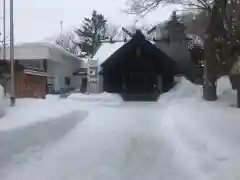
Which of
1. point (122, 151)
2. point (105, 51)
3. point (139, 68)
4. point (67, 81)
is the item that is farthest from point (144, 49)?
point (122, 151)

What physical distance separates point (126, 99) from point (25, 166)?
31682mm

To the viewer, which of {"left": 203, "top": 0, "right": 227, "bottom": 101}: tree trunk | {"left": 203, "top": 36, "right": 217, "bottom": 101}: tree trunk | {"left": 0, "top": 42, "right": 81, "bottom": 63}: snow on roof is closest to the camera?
{"left": 203, "top": 0, "right": 227, "bottom": 101}: tree trunk

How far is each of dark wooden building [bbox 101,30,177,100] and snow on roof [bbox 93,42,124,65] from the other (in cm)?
278

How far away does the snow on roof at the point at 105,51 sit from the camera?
4866 centimetres

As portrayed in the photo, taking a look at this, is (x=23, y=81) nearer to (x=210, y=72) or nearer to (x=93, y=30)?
(x=210, y=72)

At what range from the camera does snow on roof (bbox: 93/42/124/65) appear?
48662 mm

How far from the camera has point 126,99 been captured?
40.0 metres

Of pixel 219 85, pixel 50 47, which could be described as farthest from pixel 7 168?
pixel 50 47

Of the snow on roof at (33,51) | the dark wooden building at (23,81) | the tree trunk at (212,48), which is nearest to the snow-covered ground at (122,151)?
the tree trunk at (212,48)

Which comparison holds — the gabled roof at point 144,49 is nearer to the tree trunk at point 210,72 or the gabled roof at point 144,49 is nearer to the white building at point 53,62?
the white building at point 53,62

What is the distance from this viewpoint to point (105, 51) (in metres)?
51.3

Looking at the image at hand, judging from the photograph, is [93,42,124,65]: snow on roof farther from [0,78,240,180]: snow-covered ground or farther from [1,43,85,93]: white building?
[0,78,240,180]: snow-covered ground

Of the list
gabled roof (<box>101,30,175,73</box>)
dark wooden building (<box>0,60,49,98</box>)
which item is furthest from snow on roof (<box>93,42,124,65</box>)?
dark wooden building (<box>0,60,49,98</box>)

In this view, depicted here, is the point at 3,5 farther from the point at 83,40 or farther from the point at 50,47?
the point at 83,40
